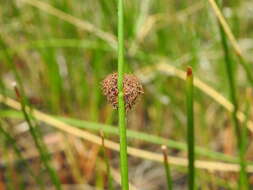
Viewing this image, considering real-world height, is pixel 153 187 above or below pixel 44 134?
below

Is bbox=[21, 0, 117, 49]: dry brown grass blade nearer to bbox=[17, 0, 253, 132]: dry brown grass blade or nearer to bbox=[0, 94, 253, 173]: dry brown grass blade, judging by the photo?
bbox=[17, 0, 253, 132]: dry brown grass blade

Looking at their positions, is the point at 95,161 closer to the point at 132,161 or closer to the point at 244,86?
the point at 132,161

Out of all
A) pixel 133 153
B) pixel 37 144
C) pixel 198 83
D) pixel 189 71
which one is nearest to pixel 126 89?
pixel 189 71

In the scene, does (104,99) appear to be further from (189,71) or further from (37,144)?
(189,71)

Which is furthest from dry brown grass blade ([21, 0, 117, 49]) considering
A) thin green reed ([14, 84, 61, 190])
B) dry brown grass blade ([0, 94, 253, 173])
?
thin green reed ([14, 84, 61, 190])

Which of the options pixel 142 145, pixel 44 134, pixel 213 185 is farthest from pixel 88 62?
pixel 213 185

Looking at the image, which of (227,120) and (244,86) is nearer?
(227,120)

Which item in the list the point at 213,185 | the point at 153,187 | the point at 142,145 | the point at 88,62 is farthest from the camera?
the point at 88,62

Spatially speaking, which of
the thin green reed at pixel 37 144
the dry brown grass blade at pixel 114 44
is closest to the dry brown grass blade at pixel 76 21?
the dry brown grass blade at pixel 114 44
